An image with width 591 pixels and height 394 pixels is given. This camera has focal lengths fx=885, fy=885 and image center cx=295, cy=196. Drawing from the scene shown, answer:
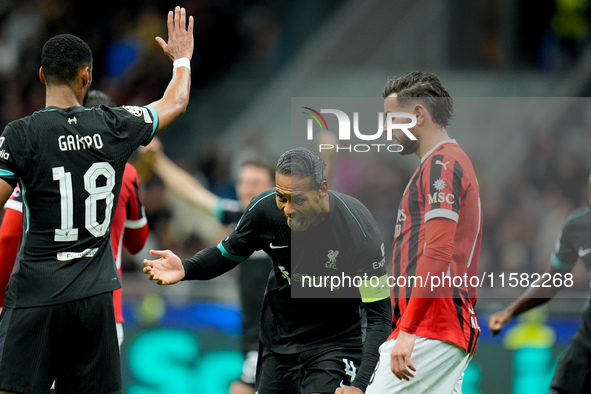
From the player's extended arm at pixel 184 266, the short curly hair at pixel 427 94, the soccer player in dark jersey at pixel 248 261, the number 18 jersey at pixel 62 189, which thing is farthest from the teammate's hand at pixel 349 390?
the soccer player in dark jersey at pixel 248 261

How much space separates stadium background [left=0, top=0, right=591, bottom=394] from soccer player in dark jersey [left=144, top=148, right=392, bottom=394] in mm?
4276

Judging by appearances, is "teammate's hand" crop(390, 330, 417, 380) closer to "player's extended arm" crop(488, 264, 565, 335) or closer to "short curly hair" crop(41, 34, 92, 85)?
"player's extended arm" crop(488, 264, 565, 335)

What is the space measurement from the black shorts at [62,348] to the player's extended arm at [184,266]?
28 cm

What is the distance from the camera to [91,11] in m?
14.4

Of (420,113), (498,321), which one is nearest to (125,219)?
(420,113)

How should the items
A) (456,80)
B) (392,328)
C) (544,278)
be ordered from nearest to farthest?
(392,328) < (544,278) < (456,80)

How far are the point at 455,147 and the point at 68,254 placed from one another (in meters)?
2.12

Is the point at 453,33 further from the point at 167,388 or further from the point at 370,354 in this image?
the point at 370,354

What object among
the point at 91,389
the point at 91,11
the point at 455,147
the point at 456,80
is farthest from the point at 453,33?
the point at 91,389

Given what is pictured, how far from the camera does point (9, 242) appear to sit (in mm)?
5004

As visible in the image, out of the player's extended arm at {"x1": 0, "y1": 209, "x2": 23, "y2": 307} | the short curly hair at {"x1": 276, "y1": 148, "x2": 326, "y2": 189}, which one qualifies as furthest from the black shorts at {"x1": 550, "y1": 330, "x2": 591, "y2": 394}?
the player's extended arm at {"x1": 0, "y1": 209, "x2": 23, "y2": 307}

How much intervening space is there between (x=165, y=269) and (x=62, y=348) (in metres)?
0.69

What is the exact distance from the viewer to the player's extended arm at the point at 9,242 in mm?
4988

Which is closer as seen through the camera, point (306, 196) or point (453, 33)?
point (306, 196)
